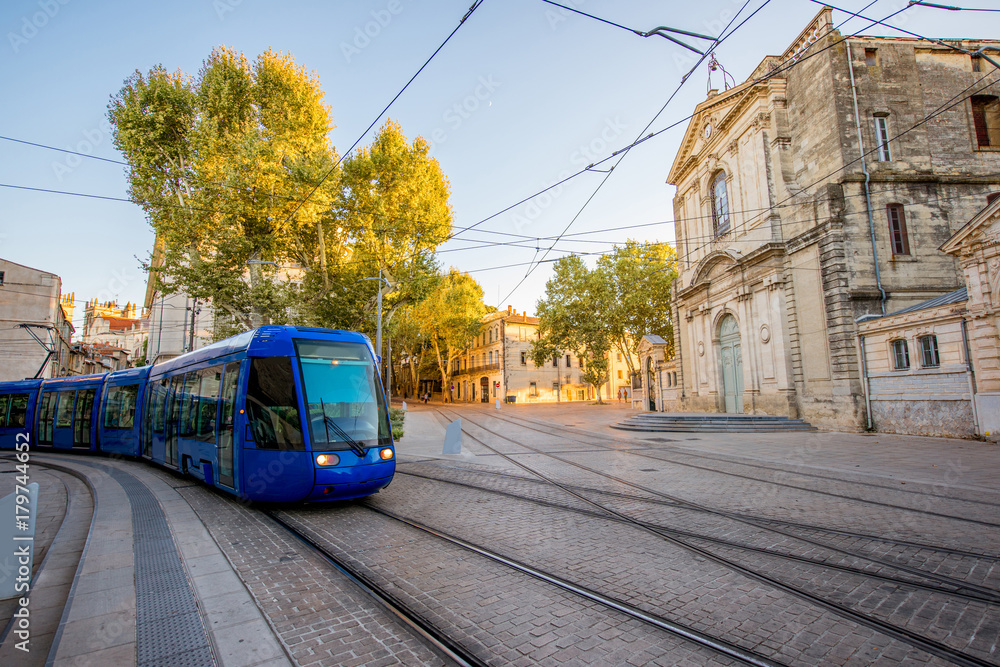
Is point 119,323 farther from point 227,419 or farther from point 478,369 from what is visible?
point 227,419

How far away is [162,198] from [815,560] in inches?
886

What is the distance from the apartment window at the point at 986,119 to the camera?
63.7 ft

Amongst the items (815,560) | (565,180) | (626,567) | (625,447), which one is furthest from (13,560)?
(625,447)

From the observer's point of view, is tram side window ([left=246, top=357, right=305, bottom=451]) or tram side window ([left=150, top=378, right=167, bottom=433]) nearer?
tram side window ([left=246, top=357, right=305, bottom=451])

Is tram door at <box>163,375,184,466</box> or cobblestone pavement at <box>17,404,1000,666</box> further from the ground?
tram door at <box>163,375,184,466</box>

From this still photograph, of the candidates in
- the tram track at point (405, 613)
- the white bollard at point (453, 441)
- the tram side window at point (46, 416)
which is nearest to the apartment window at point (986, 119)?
the white bollard at point (453, 441)

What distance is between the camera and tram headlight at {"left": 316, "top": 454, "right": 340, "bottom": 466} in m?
6.31

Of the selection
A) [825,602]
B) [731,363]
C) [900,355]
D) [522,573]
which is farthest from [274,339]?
[731,363]

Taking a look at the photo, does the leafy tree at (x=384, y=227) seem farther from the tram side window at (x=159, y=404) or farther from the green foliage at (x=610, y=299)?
the green foliage at (x=610, y=299)

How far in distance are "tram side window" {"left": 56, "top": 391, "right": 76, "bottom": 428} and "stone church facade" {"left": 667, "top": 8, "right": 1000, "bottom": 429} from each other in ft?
80.0

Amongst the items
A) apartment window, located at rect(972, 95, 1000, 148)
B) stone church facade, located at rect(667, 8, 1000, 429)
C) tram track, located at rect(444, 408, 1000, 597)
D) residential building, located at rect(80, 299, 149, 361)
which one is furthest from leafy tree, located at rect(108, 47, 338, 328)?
residential building, located at rect(80, 299, 149, 361)

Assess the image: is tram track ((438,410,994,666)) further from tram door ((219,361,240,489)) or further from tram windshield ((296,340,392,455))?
tram door ((219,361,240,489))

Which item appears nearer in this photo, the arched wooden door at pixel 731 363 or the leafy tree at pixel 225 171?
the leafy tree at pixel 225 171

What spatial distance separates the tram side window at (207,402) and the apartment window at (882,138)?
23.1 meters
